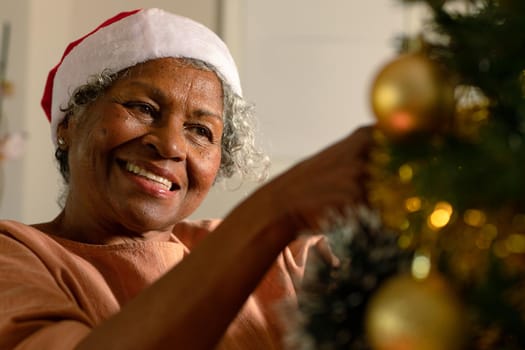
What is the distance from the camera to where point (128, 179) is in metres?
1.25

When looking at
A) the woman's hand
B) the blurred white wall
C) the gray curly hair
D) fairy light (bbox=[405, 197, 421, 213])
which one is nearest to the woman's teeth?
the gray curly hair

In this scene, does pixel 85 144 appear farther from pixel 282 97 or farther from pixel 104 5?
pixel 104 5

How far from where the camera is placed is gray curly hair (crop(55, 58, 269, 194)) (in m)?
1.34

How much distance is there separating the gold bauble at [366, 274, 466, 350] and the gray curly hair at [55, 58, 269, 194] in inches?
34.4

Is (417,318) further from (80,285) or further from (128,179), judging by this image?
(128,179)

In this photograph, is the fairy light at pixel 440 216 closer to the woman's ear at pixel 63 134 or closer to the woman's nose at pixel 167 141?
the woman's nose at pixel 167 141

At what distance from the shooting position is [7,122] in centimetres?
229

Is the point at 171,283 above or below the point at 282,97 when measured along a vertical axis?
above

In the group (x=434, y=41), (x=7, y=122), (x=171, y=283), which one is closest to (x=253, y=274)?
(x=171, y=283)

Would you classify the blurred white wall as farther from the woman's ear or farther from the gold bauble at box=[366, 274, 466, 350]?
the gold bauble at box=[366, 274, 466, 350]

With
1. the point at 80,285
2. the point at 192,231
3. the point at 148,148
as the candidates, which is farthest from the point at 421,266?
the point at 192,231

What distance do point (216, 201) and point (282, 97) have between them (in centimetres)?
33

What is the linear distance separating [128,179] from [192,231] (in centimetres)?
21

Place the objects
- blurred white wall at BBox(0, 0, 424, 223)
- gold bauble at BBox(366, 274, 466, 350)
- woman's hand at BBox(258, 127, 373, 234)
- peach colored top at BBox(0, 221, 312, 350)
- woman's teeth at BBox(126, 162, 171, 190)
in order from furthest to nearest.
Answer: blurred white wall at BBox(0, 0, 424, 223)
woman's teeth at BBox(126, 162, 171, 190)
peach colored top at BBox(0, 221, 312, 350)
woman's hand at BBox(258, 127, 373, 234)
gold bauble at BBox(366, 274, 466, 350)
